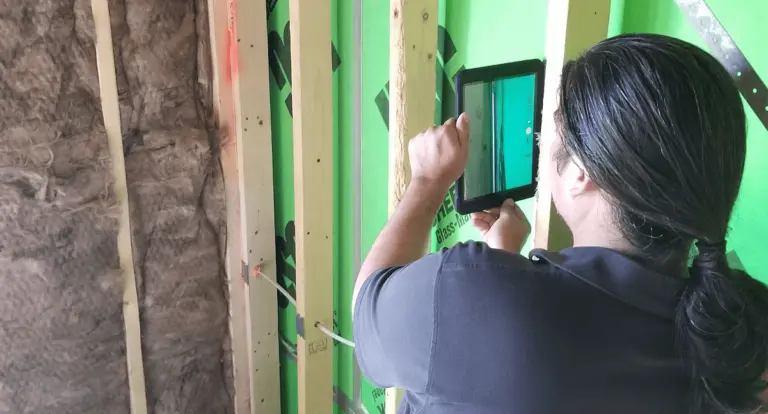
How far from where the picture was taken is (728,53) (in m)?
0.83

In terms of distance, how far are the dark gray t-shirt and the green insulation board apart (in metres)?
0.31

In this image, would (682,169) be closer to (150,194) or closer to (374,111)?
(374,111)

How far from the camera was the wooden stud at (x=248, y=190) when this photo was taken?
1.70 m

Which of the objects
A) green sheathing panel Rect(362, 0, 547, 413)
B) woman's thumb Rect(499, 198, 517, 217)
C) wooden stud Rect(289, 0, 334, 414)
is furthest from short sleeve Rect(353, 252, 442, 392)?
wooden stud Rect(289, 0, 334, 414)

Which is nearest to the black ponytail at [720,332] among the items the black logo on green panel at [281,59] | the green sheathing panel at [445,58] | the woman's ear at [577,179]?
→ the woman's ear at [577,179]

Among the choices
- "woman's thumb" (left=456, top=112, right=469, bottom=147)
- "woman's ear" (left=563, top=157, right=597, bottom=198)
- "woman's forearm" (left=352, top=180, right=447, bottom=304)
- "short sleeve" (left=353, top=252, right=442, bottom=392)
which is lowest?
"short sleeve" (left=353, top=252, right=442, bottom=392)

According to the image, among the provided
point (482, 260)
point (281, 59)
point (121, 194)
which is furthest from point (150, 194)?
point (482, 260)

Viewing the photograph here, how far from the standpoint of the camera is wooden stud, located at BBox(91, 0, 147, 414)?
153 cm

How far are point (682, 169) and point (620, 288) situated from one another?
13cm

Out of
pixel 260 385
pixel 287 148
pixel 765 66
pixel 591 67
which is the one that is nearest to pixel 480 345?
pixel 591 67

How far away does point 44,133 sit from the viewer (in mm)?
1595

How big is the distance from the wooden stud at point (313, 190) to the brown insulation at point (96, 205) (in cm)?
45

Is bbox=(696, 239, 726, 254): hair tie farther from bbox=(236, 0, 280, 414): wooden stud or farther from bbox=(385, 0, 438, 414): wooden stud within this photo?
bbox=(236, 0, 280, 414): wooden stud

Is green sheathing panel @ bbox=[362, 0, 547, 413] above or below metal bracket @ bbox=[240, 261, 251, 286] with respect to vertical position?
above
